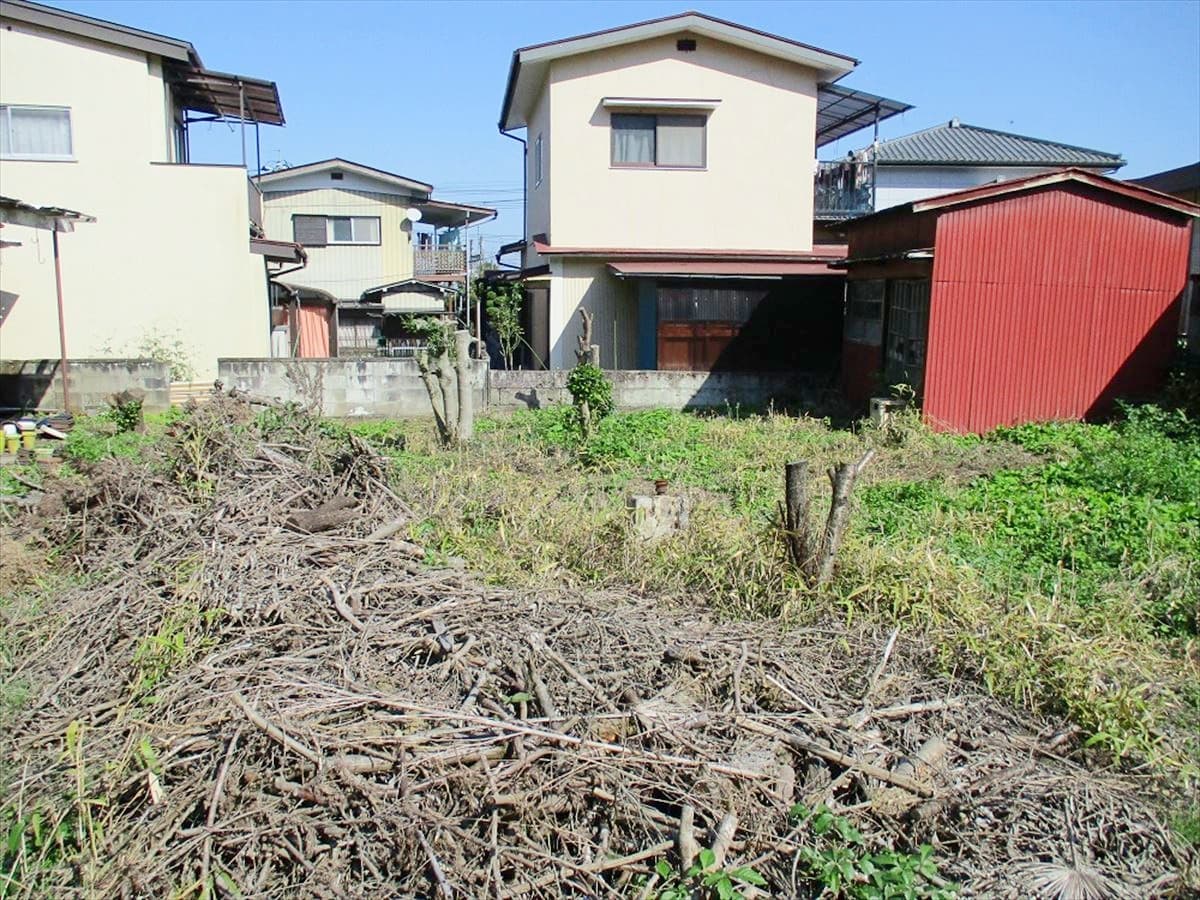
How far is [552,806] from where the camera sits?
352 centimetres

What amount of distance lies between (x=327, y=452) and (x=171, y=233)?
10.4m

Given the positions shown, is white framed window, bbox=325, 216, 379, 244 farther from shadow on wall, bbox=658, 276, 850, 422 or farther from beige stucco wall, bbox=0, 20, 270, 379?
shadow on wall, bbox=658, 276, 850, 422

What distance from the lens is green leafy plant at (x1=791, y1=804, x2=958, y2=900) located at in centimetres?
325

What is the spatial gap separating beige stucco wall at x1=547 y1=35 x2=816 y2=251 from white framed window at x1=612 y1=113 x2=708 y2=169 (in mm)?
168

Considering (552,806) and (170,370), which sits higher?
(170,370)

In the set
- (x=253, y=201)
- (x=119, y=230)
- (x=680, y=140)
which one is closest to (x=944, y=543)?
(x=680, y=140)

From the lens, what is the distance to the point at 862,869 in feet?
10.8

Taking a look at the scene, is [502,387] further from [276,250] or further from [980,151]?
[980,151]

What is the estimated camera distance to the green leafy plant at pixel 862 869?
3250 mm

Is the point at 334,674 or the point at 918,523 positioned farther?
the point at 918,523

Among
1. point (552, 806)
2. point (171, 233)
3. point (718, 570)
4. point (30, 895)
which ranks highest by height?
point (171, 233)

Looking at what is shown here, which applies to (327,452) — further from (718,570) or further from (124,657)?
(718,570)

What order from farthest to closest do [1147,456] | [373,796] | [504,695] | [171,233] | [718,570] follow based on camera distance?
[171,233]
[1147,456]
[718,570]
[504,695]
[373,796]

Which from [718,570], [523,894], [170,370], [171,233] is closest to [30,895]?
[523,894]
